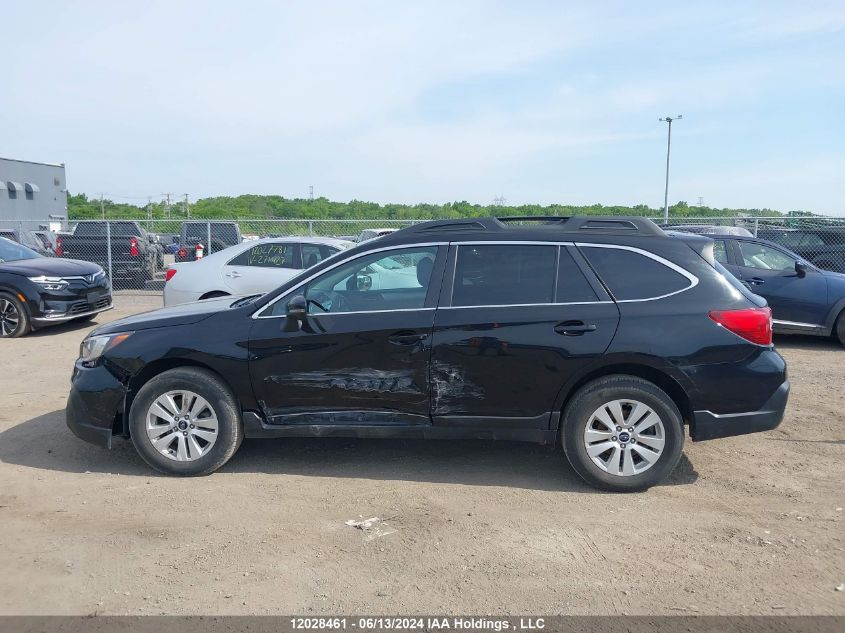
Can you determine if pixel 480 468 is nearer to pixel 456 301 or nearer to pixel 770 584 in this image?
pixel 456 301

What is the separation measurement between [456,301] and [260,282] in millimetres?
5761

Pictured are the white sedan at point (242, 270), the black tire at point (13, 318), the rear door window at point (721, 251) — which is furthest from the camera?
the black tire at point (13, 318)

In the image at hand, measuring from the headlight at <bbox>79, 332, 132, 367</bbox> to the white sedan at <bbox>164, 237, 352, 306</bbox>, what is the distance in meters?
4.34

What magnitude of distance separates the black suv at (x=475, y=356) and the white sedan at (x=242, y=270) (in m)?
4.69

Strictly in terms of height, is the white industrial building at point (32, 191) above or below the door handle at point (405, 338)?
above

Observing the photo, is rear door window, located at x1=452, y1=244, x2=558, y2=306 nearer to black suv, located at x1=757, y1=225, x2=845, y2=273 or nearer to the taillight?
the taillight

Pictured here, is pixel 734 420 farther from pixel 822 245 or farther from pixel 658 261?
pixel 822 245

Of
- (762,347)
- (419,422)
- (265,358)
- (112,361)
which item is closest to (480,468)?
(419,422)

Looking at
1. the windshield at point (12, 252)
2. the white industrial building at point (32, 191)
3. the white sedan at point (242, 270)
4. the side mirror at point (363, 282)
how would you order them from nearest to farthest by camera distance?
1. the side mirror at point (363, 282)
2. the white sedan at point (242, 270)
3. the windshield at point (12, 252)
4. the white industrial building at point (32, 191)

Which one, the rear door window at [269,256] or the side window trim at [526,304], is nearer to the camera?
the side window trim at [526,304]

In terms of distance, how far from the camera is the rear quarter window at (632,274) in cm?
498

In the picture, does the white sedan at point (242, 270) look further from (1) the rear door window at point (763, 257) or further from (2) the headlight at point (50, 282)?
(1) the rear door window at point (763, 257)

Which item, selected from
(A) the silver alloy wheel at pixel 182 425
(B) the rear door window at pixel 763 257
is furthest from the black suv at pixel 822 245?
(A) the silver alloy wheel at pixel 182 425

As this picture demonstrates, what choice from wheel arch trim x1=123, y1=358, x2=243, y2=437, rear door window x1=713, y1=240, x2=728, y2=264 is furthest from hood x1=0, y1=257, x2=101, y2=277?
rear door window x1=713, y1=240, x2=728, y2=264
